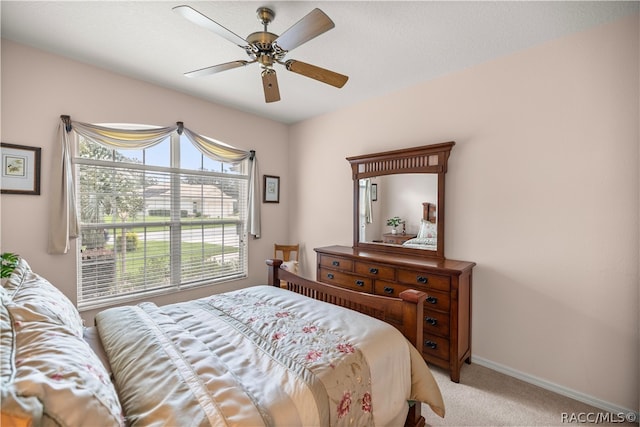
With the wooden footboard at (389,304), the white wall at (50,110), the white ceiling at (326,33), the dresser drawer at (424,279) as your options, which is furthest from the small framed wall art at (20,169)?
the dresser drawer at (424,279)

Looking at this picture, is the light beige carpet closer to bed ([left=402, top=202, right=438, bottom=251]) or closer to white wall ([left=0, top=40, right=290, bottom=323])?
bed ([left=402, top=202, right=438, bottom=251])

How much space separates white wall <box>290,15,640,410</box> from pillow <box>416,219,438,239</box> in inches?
6.0

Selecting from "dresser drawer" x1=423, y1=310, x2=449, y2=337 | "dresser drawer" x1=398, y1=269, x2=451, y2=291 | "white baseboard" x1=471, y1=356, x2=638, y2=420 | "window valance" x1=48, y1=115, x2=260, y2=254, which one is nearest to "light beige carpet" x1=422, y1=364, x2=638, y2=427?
"white baseboard" x1=471, y1=356, x2=638, y2=420

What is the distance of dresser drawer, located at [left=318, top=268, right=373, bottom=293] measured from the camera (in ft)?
9.34

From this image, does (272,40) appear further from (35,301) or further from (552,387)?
(552,387)

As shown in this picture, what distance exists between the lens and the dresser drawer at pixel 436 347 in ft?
7.72

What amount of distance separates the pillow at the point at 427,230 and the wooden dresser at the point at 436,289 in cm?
22

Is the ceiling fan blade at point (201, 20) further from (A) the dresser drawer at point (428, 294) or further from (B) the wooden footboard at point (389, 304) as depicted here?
(A) the dresser drawer at point (428, 294)

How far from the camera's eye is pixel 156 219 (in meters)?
3.09

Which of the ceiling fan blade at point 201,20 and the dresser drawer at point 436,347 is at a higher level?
the ceiling fan blade at point 201,20

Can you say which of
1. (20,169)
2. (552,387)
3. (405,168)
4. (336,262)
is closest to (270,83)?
(405,168)

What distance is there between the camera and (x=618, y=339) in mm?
1948

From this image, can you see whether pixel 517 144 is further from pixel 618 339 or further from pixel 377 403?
pixel 377 403

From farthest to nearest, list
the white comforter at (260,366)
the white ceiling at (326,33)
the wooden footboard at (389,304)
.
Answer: the white ceiling at (326,33) → the wooden footboard at (389,304) → the white comforter at (260,366)
